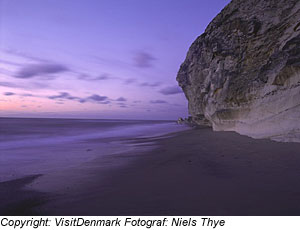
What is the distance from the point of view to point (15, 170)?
5.81 m

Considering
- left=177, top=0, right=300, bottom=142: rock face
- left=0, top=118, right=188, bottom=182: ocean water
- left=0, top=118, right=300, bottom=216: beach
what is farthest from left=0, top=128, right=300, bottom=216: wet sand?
left=177, top=0, right=300, bottom=142: rock face

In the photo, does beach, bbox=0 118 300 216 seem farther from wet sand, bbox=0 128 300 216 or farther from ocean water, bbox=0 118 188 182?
ocean water, bbox=0 118 188 182

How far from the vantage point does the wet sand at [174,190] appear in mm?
2617

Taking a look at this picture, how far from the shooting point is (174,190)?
10.9 ft

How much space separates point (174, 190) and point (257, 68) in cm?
976

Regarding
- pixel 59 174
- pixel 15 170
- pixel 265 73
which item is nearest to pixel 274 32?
pixel 265 73

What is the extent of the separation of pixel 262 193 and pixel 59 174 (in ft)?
16.0

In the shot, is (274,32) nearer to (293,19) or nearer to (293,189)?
(293,19)

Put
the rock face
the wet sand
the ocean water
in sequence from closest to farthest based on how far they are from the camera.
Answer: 1. the wet sand
2. the ocean water
3. the rock face

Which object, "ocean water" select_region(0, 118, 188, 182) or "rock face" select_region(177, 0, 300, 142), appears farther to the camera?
"rock face" select_region(177, 0, 300, 142)

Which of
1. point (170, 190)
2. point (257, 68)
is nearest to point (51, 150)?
point (170, 190)

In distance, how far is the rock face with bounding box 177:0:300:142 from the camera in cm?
736

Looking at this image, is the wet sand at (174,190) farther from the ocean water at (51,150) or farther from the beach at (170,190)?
the ocean water at (51,150)

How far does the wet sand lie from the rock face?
335cm
